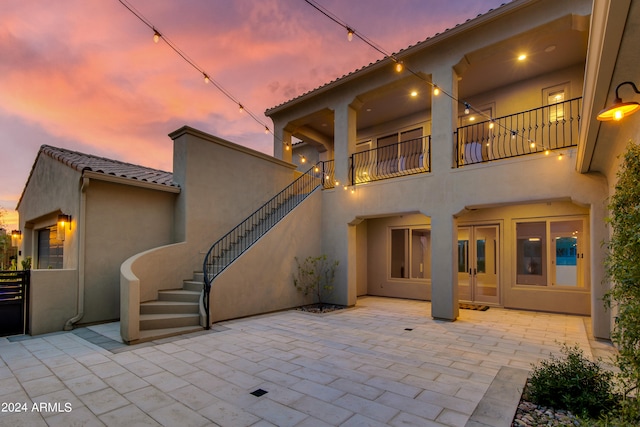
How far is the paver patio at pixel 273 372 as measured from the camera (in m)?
A: 2.97

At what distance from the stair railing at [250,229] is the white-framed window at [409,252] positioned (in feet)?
11.1

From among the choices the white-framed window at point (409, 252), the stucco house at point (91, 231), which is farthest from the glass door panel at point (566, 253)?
the stucco house at point (91, 231)

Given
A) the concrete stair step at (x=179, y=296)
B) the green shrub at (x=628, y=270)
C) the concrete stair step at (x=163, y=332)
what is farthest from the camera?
the concrete stair step at (x=179, y=296)

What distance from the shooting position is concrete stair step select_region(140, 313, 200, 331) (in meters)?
5.65

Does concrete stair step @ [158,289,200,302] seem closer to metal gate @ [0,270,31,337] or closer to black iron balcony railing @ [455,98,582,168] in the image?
metal gate @ [0,270,31,337]

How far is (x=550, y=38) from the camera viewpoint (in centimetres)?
673

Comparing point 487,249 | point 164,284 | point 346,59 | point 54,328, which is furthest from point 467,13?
point 54,328

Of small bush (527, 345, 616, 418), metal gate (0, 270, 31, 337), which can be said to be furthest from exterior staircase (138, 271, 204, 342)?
small bush (527, 345, 616, 418)

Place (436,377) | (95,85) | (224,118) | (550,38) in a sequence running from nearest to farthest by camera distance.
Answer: (436,377)
(550,38)
(95,85)
(224,118)

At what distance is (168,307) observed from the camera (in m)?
6.18

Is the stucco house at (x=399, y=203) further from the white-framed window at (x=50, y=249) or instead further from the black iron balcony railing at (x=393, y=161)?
the white-framed window at (x=50, y=249)

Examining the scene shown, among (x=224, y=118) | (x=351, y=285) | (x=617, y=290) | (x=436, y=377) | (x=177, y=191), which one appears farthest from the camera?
(x=224, y=118)

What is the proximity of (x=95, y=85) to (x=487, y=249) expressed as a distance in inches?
474

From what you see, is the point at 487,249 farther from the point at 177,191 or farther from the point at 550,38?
the point at 177,191
